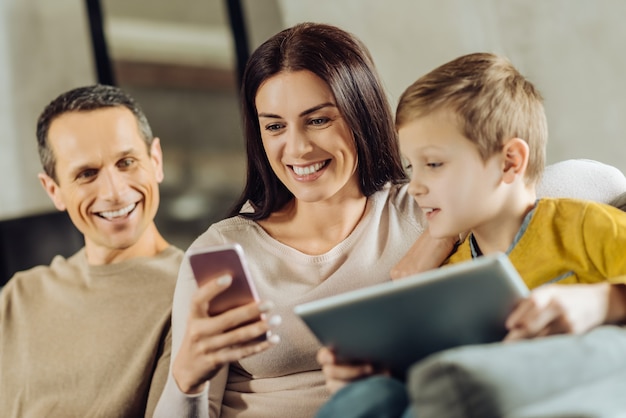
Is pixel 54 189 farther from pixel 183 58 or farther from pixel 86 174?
pixel 183 58

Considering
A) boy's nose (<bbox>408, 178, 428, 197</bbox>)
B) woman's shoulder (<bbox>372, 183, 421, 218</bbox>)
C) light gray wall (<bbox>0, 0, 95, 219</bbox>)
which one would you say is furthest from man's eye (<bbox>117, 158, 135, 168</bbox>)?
light gray wall (<bbox>0, 0, 95, 219</bbox>)

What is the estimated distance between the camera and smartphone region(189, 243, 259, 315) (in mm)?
1356

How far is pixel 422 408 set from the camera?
1021 millimetres

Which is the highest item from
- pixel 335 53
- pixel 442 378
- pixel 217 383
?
pixel 335 53

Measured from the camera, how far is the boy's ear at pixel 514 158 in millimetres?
1485

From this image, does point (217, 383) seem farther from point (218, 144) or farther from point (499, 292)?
point (218, 144)

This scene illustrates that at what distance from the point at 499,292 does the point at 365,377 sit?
276 mm

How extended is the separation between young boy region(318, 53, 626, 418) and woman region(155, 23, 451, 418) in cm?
18

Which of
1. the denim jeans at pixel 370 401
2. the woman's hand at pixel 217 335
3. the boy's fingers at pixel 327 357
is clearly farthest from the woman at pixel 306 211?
the denim jeans at pixel 370 401

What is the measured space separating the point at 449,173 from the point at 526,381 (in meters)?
0.53

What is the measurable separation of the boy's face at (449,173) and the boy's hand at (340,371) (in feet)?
1.05

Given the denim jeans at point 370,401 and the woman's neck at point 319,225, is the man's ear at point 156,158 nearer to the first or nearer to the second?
the woman's neck at point 319,225

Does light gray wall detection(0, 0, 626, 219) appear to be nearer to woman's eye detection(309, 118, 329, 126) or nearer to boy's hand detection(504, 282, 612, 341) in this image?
woman's eye detection(309, 118, 329, 126)

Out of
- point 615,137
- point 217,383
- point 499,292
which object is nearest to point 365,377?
point 499,292
